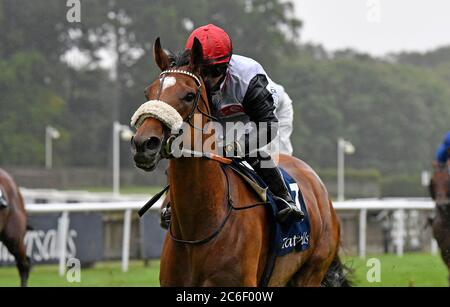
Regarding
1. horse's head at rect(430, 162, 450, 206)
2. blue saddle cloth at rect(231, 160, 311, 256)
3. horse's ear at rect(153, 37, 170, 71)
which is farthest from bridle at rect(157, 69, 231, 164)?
horse's head at rect(430, 162, 450, 206)

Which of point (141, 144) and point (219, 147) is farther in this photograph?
point (219, 147)

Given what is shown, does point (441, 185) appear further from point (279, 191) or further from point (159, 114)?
point (159, 114)

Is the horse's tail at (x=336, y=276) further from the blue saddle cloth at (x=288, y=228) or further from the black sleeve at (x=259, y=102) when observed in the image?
the black sleeve at (x=259, y=102)

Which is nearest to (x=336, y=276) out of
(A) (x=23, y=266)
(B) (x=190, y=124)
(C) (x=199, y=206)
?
(C) (x=199, y=206)

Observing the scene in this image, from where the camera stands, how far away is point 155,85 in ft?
14.0

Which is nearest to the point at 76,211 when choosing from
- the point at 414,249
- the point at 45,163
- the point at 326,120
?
the point at 414,249

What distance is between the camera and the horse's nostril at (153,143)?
Answer: 157 inches

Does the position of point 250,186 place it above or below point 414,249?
above

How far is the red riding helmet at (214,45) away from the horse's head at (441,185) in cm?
488

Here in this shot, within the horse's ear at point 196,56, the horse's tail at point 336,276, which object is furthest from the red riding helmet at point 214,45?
the horse's tail at point 336,276

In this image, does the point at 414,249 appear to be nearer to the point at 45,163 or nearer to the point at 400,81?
the point at 45,163

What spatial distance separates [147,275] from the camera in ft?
35.5

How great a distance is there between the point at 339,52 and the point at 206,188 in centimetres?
5592

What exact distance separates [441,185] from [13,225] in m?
4.19
